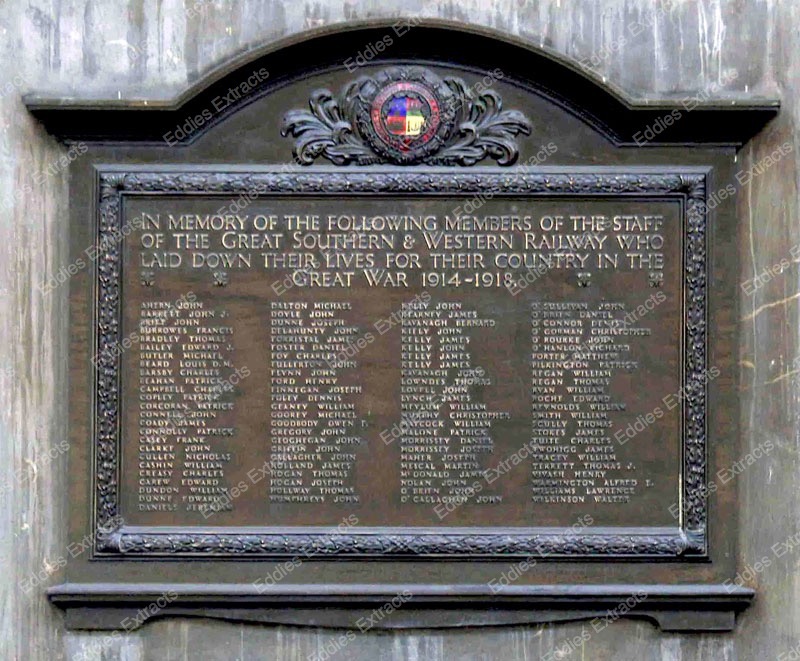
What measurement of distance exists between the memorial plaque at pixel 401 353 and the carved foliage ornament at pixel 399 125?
0.05 ft

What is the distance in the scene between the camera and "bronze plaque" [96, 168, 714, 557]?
22.1 ft

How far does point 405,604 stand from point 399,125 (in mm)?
2827

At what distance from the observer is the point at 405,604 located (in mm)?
6766

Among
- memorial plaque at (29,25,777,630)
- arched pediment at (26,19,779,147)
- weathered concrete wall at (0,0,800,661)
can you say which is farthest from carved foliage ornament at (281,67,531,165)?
weathered concrete wall at (0,0,800,661)

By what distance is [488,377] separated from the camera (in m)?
6.77

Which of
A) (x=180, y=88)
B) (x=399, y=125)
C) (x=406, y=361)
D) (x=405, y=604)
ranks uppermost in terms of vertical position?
(x=180, y=88)

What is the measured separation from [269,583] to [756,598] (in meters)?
2.90

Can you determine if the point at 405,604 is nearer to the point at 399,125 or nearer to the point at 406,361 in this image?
the point at 406,361

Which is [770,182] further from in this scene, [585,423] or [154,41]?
[154,41]

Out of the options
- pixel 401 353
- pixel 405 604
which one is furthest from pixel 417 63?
pixel 405 604

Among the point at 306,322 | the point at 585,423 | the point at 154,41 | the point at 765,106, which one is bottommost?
the point at 585,423

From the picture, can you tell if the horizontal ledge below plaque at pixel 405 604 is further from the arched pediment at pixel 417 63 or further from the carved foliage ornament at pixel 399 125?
the arched pediment at pixel 417 63

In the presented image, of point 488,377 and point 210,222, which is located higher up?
point 210,222

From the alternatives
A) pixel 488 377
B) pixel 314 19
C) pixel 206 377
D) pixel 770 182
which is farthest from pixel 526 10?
pixel 206 377
